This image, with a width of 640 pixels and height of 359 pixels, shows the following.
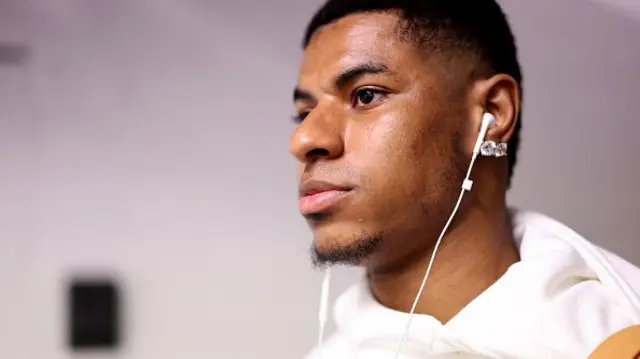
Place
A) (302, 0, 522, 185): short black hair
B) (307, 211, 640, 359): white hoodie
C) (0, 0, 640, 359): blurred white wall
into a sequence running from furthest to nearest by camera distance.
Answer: (0, 0, 640, 359): blurred white wall, (302, 0, 522, 185): short black hair, (307, 211, 640, 359): white hoodie

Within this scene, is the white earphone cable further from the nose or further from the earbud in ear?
the nose

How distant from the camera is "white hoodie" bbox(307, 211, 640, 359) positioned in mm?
675

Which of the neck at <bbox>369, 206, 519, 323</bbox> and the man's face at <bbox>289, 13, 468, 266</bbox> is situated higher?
the man's face at <bbox>289, 13, 468, 266</bbox>

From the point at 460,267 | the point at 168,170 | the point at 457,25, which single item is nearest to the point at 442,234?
the point at 460,267

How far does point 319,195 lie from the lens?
78cm

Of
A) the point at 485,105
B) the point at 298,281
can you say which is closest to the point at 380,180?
the point at 485,105

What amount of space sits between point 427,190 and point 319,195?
0.13 metres

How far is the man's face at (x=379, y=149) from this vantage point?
0.75 meters

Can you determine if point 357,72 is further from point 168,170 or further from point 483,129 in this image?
point 168,170

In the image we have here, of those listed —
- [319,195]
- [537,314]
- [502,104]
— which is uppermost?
[502,104]

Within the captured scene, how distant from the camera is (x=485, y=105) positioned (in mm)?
787

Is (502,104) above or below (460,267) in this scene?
above

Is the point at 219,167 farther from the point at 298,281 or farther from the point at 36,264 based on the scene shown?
the point at 36,264

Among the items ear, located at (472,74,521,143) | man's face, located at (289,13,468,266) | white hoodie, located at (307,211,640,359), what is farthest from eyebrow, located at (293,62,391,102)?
white hoodie, located at (307,211,640,359)
